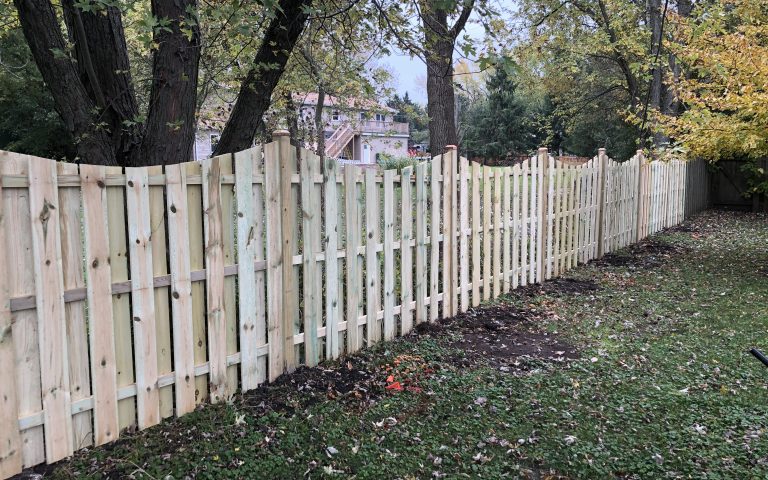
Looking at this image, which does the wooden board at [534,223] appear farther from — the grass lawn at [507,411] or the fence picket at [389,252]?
the fence picket at [389,252]

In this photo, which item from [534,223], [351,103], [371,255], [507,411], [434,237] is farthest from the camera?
[351,103]

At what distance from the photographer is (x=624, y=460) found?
3027 millimetres

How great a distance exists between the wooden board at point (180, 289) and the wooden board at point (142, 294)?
13cm

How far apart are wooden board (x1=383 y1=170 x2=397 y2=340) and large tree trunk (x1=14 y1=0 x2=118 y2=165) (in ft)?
6.97

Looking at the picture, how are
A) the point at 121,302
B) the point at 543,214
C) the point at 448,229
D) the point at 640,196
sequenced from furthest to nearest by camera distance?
the point at 640,196 → the point at 543,214 → the point at 448,229 → the point at 121,302

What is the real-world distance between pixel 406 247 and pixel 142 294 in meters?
2.48

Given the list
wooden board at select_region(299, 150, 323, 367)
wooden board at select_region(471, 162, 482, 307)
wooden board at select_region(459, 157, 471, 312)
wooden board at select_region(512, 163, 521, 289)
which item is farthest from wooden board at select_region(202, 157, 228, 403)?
wooden board at select_region(512, 163, 521, 289)

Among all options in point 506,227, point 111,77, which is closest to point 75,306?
point 111,77

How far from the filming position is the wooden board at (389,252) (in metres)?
4.74

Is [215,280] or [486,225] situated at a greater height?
[486,225]

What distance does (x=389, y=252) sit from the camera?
4.78m

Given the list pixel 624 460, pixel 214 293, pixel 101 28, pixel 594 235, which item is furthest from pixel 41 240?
pixel 594 235

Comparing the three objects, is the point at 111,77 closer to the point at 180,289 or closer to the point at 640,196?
the point at 180,289

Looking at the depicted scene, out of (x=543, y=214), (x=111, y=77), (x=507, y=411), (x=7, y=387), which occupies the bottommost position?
(x=507, y=411)
